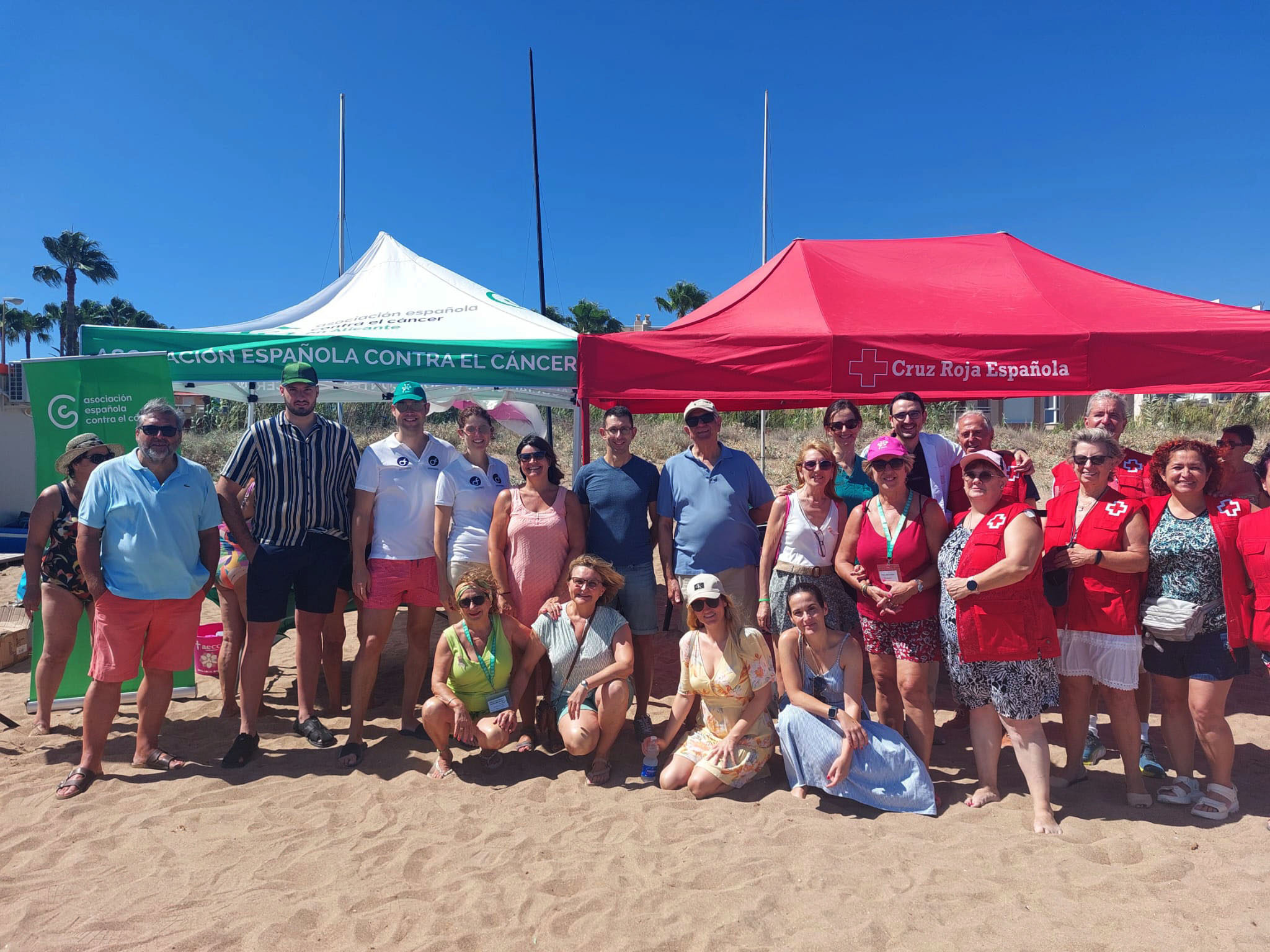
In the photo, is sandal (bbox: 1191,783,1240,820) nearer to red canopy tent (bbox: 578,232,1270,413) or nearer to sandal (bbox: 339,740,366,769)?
red canopy tent (bbox: 578,232,1270,413)

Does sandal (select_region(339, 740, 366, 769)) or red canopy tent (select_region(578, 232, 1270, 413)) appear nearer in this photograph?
sandal (select_region(339, 740, 366, 769))

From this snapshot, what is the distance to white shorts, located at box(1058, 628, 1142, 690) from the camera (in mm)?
3055

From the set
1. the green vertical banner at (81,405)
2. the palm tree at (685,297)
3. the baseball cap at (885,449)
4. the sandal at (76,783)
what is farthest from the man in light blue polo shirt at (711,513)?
the palm tree at (685,297)

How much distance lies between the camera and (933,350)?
416cm

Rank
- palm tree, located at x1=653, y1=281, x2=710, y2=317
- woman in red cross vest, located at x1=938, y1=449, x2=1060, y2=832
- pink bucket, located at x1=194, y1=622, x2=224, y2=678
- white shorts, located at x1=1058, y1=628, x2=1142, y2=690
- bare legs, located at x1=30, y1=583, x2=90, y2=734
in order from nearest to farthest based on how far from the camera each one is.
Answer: woman in red cross vest, located at x1=938, y1=449, x2=1060, y2=832 < white shorts, located at x1=1058, y1=628, x2=1142, y2=690 < bare legs, located at x1=30, y1=583, x2=90, y2=734 < pink bucket, located at x1=194, y1=622, x2=224, y2=678 < palm tree, located at x1=653, y1=281, x2=710, y2=317

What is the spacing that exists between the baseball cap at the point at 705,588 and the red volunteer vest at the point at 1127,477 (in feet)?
5.20

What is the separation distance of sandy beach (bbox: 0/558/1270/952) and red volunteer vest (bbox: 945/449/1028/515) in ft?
4.15

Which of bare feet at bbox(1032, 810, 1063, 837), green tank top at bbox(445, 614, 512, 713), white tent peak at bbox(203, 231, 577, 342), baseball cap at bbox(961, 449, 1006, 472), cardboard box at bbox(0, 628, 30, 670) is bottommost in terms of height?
bare feet at bbox(1032, 810, 1063, 837)

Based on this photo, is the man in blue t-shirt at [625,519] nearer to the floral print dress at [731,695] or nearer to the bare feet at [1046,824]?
the floral print dress at [731,695]

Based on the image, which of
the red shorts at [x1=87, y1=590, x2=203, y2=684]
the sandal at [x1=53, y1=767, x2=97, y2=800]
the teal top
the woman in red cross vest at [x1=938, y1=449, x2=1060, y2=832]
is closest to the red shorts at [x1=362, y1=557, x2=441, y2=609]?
the red shorts at [x1=87, y1=590, x2=203, y2=684]

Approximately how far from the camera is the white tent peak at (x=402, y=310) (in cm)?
520

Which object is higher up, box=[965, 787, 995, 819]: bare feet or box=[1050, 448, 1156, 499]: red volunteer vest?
box=[1050, 448, 1156, 499]: red volunteer vest

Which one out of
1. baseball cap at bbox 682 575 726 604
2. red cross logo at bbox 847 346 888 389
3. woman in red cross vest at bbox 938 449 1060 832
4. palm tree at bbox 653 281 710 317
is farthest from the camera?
palm tree at bbox 653 281 710 317

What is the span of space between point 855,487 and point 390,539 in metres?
2.31
